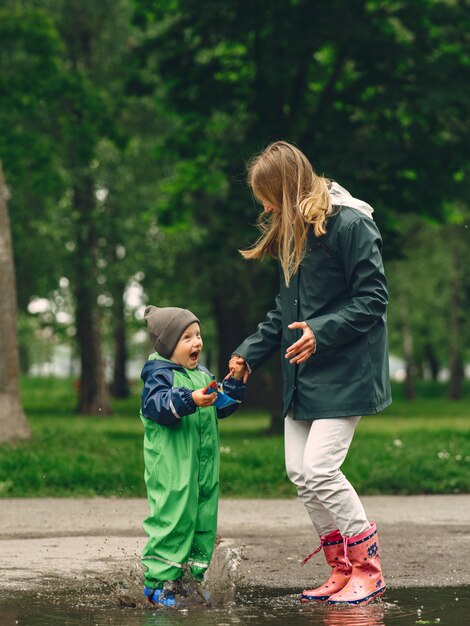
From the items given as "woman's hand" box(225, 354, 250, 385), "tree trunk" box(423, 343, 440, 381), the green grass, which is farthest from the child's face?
"tree trunk" box(423, 343, 440, 381)

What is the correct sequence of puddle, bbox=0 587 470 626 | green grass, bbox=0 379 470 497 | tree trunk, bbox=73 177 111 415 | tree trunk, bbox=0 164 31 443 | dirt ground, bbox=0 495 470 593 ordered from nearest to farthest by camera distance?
puddle, bbox=0 587 470 626 < dirt ground, bbox=0 495 470 593 < green grass, bbox=0 379 470 497 < tree trunk, bbox=0 164 31 443 < tree trunk, bbox=73 177 111 415

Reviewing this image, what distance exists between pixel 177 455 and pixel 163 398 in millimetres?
280

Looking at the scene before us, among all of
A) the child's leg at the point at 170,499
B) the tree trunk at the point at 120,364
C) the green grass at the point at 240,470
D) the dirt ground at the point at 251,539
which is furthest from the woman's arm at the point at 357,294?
the tree trunk at the point at 120,364

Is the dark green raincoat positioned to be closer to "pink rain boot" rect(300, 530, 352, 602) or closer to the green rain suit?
the green rain suit

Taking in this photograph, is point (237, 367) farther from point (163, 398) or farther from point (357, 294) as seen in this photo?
point (357, 294)

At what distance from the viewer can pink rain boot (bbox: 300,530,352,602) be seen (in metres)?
5.16

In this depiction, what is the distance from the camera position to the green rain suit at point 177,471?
4.97 metres

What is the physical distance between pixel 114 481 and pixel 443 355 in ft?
143

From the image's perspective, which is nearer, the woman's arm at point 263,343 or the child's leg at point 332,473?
the child's leg at point 332,473

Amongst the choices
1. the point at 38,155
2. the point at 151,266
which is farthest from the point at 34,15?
the point at 151,266

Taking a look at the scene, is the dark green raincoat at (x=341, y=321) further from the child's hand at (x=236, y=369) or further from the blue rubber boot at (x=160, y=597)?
the blue rubber boot at (x=160, y=597)

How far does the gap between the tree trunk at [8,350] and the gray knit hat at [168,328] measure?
25.3 ft

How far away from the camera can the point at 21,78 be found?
2130cm

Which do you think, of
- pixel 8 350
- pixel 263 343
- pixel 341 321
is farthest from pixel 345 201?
pixel 8 350
